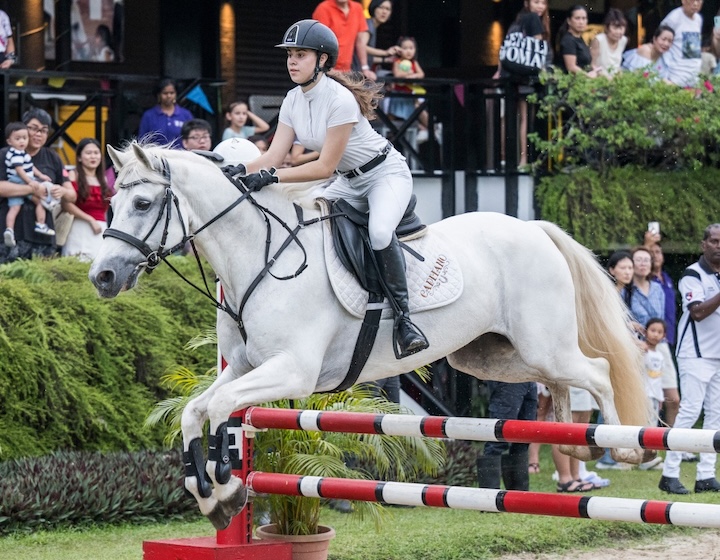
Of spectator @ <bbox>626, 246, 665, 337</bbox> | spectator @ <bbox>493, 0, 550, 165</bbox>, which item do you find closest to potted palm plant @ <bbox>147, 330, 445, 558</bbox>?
spectator @ <bbox>626, 246, 665, 337</bbox>

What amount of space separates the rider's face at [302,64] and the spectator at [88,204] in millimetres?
4695

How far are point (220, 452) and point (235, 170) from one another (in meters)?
1.40

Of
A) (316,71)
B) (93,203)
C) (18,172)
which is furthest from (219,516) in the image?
(93,203)

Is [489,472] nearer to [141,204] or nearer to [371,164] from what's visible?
[371,164]

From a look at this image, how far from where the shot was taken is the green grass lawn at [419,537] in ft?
26.2

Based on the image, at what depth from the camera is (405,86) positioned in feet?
41.0

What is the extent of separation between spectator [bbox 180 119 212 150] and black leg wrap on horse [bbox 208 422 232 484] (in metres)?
4.89

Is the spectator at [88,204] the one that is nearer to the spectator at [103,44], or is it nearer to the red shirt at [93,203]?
the red shirt at [93,203]

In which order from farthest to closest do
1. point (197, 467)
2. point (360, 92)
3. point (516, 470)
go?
point (516, 470) → point (360, 92) → point (197, 467)

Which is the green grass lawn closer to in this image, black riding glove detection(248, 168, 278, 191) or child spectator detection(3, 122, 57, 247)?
black riding glove detection(248, 168, 278, 191)

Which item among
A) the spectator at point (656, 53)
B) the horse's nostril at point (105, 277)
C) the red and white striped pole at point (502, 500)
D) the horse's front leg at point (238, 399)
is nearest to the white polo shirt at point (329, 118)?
the horse's front leg at point (238, 399)

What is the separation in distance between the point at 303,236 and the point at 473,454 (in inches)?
192

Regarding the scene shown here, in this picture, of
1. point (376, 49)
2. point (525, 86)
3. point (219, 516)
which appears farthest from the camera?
point (376, 49)

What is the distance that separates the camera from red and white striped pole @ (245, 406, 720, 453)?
A: 5570mm
